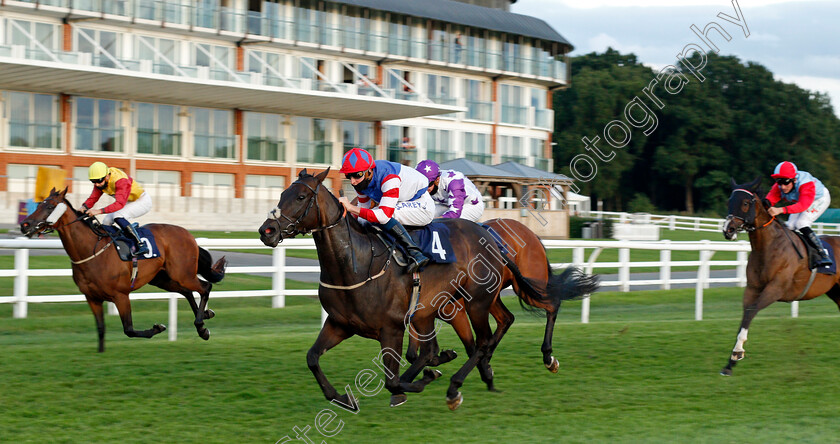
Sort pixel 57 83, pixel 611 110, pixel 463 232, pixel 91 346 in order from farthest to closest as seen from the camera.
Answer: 1. pixel 611 110
2. pixel 57 83
3. pixel 91 346
4. pixel 463 232

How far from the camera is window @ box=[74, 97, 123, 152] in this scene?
79.2 ft

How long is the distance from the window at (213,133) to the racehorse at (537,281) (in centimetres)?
2120

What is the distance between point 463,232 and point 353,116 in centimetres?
2323

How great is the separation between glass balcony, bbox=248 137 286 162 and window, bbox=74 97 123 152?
4.18 m

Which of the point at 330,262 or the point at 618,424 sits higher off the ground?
the point at 330,262

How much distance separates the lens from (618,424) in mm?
4699

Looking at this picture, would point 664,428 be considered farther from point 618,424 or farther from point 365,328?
point 365,328

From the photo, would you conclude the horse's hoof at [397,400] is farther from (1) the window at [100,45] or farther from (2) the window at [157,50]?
(2) the window at [157,50]

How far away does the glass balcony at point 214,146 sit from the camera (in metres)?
26.5

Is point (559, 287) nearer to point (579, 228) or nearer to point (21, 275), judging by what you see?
point (21, 275)

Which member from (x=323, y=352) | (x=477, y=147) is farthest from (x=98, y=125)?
(x=323, y=352)

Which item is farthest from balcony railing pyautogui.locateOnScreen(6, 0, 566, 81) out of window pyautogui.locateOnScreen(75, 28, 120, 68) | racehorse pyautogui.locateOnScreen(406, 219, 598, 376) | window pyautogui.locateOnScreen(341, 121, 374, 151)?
racehorse pyautogui.locateOnScreen(406, 219, 598, 376)

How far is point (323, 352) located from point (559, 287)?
7.95 feet

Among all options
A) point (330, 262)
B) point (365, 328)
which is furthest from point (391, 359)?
point (330, 262)
